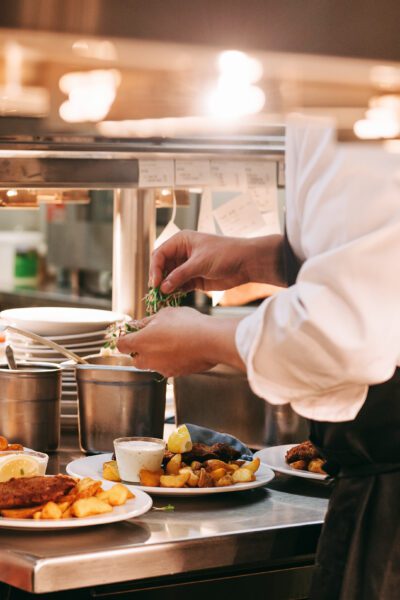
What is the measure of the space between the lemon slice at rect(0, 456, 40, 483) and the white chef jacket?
1.90 ft

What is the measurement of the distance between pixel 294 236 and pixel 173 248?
42 centimetres

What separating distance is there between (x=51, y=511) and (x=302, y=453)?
2.13 feet

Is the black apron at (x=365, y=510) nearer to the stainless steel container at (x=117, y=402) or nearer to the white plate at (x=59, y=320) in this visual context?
the stainless steel container at (x=117, y=402)

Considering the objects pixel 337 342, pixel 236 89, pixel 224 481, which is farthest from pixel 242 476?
pixel 236 89

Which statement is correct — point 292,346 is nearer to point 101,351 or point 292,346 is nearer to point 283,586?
point 283,586

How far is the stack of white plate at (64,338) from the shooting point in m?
2.59

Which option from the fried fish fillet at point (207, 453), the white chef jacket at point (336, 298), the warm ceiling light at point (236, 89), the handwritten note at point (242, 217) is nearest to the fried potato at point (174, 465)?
the fried fish fillet at point (207, 453)

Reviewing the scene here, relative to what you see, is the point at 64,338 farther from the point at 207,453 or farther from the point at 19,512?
the point at 19,512

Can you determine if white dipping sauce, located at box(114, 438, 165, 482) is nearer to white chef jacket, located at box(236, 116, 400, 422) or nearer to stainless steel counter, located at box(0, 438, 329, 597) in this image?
stainless steel counter, located at box(0, 438, 329, 597)

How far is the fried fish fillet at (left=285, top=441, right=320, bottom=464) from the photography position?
2107 mm

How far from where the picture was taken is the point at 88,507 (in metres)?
1.70

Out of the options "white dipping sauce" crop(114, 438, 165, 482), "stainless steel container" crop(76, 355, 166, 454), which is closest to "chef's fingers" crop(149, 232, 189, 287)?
"stainless steel container" crop(76, 355, 166, 454)

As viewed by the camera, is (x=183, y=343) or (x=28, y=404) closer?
(x=183, y=343)

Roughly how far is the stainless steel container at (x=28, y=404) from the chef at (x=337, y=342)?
1.87 feet
